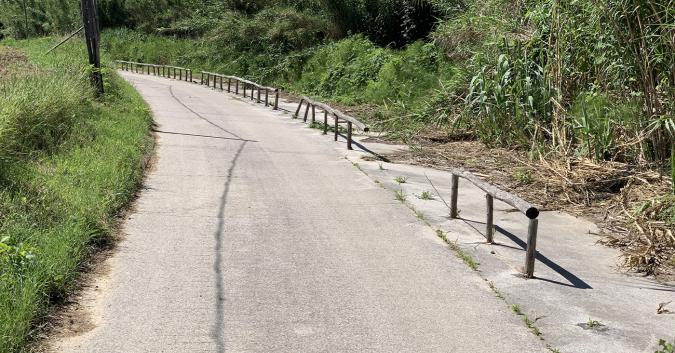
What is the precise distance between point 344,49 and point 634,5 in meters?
20.5

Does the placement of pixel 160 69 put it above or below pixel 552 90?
below

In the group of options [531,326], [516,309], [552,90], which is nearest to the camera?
[531,326]

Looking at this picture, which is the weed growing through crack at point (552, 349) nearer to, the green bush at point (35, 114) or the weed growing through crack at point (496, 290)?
the weed growing through crack at point (496, 290)

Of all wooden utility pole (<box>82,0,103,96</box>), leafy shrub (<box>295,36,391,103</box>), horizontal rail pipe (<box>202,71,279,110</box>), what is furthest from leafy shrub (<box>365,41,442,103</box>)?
wooden utility pole (<box>82,0,103,96</box>)

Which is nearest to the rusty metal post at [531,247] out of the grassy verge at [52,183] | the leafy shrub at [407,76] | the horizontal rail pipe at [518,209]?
the horizontal rail pipe at [518,209]

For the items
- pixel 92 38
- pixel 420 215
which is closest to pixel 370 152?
pixel 420 215

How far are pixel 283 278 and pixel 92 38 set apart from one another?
1341cm

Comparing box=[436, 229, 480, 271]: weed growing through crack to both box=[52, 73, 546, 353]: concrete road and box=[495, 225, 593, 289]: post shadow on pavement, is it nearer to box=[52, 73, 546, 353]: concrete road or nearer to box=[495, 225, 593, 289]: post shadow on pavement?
box=[52, 73, 546, 353]: concrete road

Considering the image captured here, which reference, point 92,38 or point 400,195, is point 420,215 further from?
point 92,38

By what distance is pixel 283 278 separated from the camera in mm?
6996

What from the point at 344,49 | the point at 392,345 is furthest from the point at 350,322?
the point at 344,49

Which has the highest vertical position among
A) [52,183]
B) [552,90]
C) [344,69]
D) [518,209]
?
[552,90]

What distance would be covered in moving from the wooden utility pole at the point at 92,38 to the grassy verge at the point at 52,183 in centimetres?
155

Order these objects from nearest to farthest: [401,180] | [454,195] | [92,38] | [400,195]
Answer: [454,195]
[400,195]
[401,180]
[92,38]
